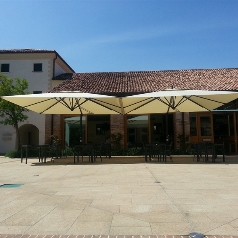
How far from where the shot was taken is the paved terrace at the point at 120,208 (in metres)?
2.98

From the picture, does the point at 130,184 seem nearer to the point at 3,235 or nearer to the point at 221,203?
the point at 221,203

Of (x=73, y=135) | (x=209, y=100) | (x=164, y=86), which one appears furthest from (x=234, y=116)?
(x=73, y=135)

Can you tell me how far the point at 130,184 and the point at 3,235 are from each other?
3.20 m

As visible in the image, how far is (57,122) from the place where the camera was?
17.0m

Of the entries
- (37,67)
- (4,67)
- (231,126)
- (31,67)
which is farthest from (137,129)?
(4,67)

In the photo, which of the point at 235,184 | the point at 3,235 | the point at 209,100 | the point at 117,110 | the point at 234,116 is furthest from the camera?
the point at 234,116

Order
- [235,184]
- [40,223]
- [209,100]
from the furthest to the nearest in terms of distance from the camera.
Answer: [209,100]
[235,184]
[40,223]

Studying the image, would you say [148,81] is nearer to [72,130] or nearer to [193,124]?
[193,124]

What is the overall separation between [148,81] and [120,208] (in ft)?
52.9

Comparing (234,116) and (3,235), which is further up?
(234,116)

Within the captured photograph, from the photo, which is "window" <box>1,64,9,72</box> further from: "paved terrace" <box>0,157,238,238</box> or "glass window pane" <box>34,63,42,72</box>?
"paved terrace" <box>0,157,238,238</box>

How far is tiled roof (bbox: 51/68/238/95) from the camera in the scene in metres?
17.1

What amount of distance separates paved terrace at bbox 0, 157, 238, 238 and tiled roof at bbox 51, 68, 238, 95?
11.3 m

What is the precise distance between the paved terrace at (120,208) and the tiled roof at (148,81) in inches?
446
